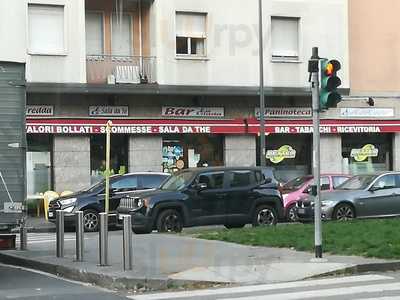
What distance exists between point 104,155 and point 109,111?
1.83 meters

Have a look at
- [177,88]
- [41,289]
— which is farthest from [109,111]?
[41,289]

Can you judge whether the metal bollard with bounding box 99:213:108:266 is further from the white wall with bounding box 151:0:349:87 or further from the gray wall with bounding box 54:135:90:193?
the white wall with bounding box 151:0:349:87

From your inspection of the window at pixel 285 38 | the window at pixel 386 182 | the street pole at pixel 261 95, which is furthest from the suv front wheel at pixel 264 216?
the window at pixel 285 38

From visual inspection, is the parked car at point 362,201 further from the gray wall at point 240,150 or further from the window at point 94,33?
the window at point 94,33

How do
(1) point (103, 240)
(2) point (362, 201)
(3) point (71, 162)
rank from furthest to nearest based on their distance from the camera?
(3) point (71, 162)
(2) point (362, 201)
(1) point (103, 240)

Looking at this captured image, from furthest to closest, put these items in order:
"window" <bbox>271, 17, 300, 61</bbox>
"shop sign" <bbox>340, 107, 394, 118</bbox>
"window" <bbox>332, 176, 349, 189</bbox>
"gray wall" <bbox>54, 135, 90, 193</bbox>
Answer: "shop sign" <bbox>340, 107, 394, 118</bbox> < "window" <bbox>271, 17, 300, 61</bbox> < "gray wall" <bbox>54, 135, 90, 193</bbox> < "window" <bbox>332, 176, 349, 189</bbox>

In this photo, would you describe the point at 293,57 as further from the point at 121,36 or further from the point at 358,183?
the point at 358,183

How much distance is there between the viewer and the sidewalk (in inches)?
414

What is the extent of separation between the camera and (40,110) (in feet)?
87.3

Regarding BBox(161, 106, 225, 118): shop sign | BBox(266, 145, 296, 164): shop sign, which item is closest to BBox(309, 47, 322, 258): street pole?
BBox(161, 106, 225, 118): shop sign

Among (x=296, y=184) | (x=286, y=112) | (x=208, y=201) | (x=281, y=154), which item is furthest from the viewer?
(x=281, y=154)

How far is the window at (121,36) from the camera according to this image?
28656 millimetres

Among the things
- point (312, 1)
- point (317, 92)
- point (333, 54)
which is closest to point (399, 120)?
point (333, 54)

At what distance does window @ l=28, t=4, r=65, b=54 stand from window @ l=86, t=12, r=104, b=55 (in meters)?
1.61
